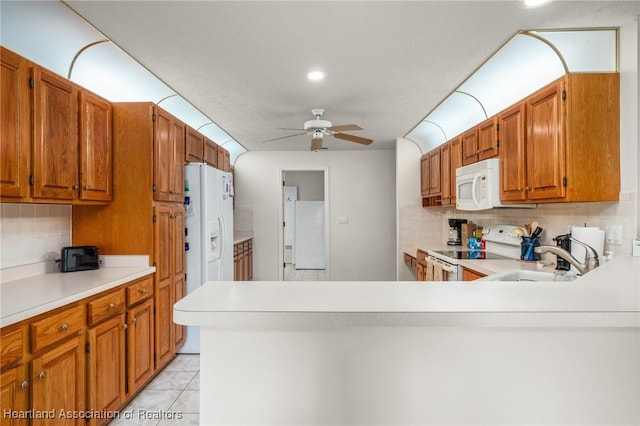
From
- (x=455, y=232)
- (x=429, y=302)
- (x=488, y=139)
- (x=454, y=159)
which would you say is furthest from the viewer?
(x=455, y=232)

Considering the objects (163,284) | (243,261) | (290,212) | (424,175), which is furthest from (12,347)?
(290,212)

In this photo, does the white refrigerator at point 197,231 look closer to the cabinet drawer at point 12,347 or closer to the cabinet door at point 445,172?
the cabinet drawer at point 12,347

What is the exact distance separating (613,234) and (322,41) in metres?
2.19

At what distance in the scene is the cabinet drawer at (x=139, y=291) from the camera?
228 cm

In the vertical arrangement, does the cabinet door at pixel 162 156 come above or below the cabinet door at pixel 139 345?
above

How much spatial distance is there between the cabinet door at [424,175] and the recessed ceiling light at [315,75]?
103 inches

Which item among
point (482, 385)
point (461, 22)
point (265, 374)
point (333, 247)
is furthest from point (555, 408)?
point (333, 247)

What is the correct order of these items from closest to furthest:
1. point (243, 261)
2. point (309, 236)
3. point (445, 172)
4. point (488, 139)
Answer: point (488, 139) < point (445, 172) < point (243, 261) < point (309, 236)

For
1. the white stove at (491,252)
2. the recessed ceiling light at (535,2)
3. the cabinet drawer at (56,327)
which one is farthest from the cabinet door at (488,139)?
the cabinet drawer at (56,327)

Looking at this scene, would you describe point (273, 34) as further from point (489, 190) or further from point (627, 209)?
point (627, 209)

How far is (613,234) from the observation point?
2078mm

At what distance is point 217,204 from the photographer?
3.51 meters

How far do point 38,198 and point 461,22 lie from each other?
263 centimetres

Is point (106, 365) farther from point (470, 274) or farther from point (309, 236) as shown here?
point (309, 236)
